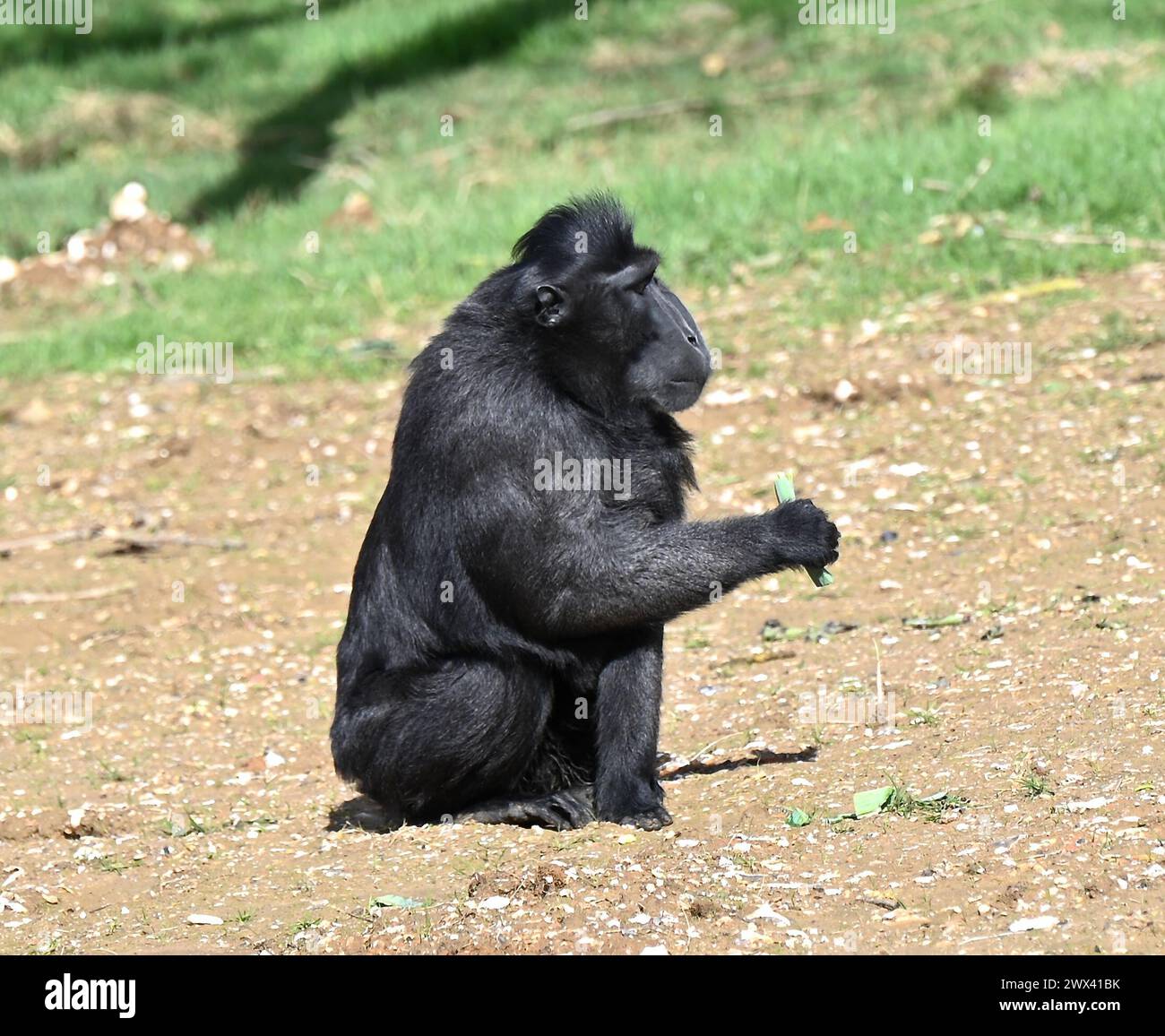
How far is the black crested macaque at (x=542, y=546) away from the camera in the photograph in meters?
4.91

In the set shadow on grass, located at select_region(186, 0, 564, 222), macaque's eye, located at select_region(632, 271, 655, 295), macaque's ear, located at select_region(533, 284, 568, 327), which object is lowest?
macaque's ear, located at select_region(533, 284, 568, 327)

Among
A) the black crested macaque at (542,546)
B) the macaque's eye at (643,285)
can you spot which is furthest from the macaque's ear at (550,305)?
the macaque's eye at (643,285)

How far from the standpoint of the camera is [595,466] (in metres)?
4.98

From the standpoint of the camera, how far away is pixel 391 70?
1516 cm

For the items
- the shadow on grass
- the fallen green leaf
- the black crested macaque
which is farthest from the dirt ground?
the shadow on grass

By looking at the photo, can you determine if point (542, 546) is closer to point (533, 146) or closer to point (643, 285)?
point (643, 285)

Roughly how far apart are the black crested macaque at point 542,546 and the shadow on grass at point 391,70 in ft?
32.7

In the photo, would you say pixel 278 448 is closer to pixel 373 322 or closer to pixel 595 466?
pixel 373 322

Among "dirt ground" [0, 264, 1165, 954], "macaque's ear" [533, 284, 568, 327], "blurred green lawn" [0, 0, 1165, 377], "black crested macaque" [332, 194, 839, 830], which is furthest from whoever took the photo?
"blurred green lawn" [0, 0, 1165, 377]

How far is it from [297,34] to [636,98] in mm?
4309

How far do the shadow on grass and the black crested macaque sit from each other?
9974mm

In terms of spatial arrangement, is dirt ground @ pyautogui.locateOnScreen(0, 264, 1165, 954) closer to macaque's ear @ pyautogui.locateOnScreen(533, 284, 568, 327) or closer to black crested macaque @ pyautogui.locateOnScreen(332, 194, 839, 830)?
black crested macaque @ pyautogui.locateOnScreen(332, 194, 839, 830)

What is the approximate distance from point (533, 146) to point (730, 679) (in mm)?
7865

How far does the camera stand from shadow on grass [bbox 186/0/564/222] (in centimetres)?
1480
